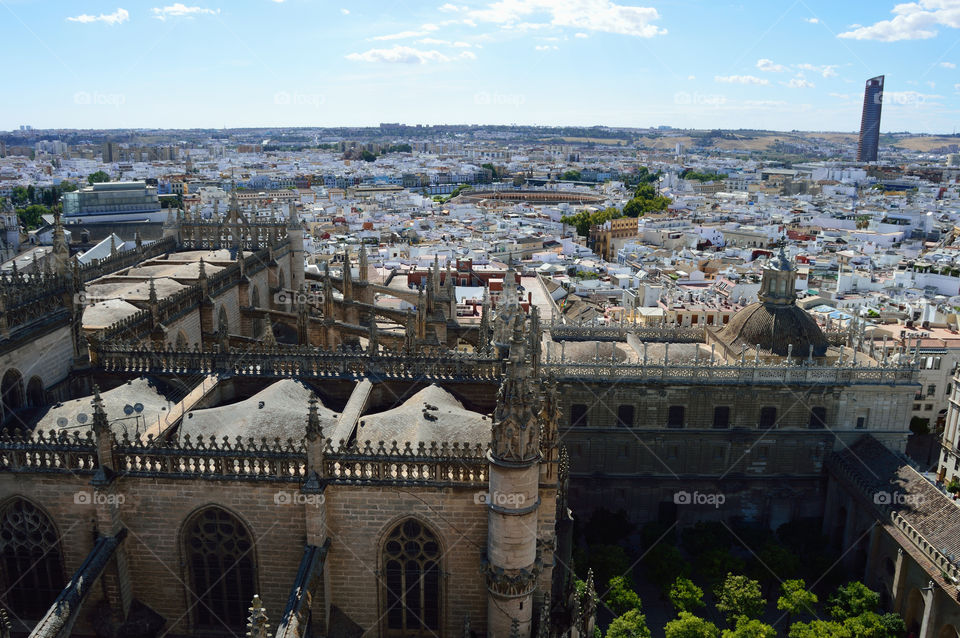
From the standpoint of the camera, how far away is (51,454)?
1558cm

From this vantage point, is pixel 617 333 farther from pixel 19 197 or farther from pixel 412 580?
pixel 19 197

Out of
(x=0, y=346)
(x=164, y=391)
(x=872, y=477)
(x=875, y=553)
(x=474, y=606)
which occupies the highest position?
(x=0, y=346)

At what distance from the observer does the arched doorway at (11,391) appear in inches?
719

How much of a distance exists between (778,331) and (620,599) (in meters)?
18.3

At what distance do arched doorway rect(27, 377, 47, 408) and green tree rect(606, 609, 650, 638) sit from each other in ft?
63.4

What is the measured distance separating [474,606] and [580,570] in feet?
54.8

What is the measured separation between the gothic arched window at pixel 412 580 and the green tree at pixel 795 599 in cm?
1887

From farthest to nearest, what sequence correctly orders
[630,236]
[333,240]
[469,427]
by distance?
[630,236]
[333,240]
[469,427]

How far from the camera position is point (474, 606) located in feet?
53.0

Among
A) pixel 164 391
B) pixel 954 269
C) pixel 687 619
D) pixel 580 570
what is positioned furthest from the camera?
pixel 954 269

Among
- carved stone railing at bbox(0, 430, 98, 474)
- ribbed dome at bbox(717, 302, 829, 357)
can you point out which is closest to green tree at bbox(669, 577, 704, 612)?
ribbed dome at bbox(717, 302, 829, 357)

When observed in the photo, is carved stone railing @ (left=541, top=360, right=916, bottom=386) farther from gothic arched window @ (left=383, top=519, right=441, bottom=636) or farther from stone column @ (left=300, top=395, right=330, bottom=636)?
stone column @ (left=300, top=395, right=330, bottom=636)

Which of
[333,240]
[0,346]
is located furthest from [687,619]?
[333,240]

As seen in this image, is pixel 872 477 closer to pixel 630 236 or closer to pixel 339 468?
pixel 339 468
